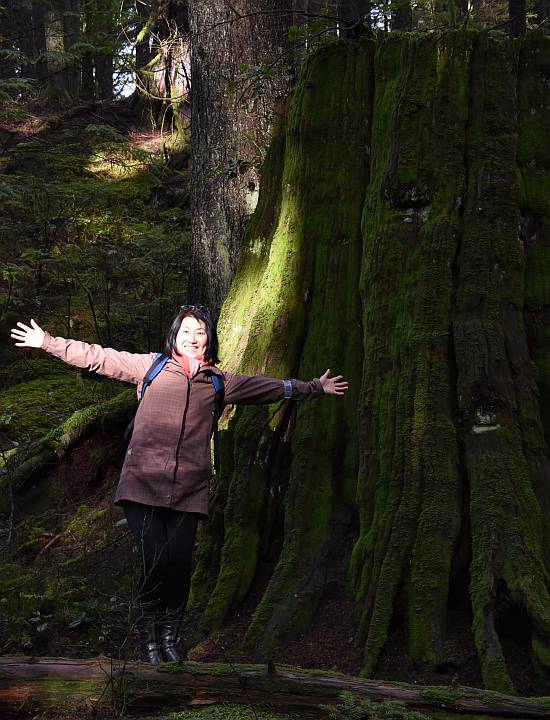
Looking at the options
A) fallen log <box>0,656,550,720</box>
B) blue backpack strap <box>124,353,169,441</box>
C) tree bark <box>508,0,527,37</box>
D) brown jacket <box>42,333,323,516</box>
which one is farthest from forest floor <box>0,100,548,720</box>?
tree bark <box>508,0,527,37</box>

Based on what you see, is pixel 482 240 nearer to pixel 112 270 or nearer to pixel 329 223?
pixel 329 223

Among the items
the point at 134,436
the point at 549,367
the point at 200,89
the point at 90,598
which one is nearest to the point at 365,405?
the point at 549,367

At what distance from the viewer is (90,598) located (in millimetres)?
5496

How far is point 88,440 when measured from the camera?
7.69 m

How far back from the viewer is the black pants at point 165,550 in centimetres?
445

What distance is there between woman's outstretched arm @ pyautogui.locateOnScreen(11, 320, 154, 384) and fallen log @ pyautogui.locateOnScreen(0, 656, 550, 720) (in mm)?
1906

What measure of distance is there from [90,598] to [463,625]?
2818 mm

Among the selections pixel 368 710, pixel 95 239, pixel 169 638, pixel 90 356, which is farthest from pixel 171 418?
pixel 95 239

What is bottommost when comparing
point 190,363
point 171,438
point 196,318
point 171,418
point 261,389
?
point 171,438

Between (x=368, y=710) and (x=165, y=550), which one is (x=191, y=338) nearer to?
(x=165, y=550)

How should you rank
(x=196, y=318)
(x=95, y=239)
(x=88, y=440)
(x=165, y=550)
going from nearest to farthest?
(x=165, y=550) < (x=196, y=318) < (x=88, y=440) < (x=95, y=239)

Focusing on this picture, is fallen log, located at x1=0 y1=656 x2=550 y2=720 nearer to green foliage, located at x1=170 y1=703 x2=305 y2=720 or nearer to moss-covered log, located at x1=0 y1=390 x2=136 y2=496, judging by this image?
green foliage, located at x1=170 y1=703 x2=305 y2=720

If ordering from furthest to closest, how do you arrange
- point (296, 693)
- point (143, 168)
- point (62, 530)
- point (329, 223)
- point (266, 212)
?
point (143, 168)
point (62, 530)
point (266, 212)
point (329, 223)
point (296, 693)

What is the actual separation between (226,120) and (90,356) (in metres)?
3.61
